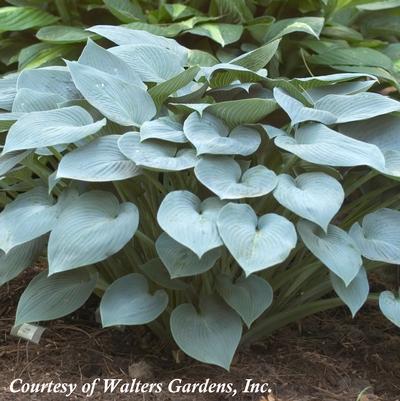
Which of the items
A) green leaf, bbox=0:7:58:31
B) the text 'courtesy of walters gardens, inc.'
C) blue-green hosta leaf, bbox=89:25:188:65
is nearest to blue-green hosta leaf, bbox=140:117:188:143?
blue-green hosta leaf, bbox=89:25:188:65

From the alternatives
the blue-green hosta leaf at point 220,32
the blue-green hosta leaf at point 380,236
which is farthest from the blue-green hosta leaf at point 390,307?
the blue-green hosta leaf at point 220,32

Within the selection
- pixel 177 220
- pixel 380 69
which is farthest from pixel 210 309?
pixel 380 69

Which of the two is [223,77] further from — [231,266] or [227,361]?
[227,361]

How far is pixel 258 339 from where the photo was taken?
2020 mm

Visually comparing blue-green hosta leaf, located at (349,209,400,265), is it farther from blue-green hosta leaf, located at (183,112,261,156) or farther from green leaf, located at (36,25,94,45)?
green leaf, located at (36,25,94,45)

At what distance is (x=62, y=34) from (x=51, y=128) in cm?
144

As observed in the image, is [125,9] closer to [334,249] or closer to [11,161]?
[11,161]

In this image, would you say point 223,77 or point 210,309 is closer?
point 210,309

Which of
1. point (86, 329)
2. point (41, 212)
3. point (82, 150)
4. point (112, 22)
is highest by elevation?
point (82, 150)

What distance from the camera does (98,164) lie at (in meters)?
1.62

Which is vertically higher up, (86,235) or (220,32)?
(86,235)

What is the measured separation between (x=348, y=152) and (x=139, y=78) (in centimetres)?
61

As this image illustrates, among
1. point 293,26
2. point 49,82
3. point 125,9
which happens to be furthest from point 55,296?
point 125,9

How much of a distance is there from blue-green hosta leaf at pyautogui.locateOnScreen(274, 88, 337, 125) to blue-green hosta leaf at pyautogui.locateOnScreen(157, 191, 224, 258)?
0.96ft
